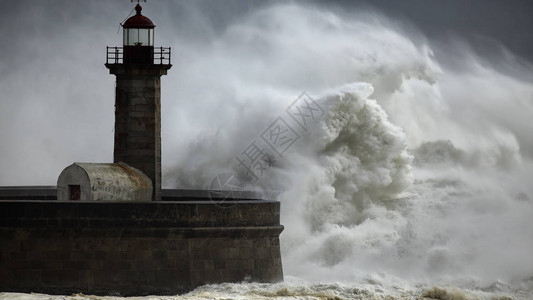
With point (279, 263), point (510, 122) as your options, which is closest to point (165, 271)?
point (279, 263)

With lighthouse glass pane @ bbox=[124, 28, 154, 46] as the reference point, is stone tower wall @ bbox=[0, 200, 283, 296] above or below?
below

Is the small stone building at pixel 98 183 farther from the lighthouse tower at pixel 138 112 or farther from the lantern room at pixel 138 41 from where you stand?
the lantern room at pixel 138 41

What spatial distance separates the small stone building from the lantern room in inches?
76.5

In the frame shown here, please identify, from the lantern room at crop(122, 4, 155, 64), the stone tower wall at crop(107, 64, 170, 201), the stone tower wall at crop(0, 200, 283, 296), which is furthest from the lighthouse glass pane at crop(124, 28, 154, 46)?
the stone tower wall at crop(0, 200, 283, 296)

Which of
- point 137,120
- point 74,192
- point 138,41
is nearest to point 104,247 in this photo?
point 74,192

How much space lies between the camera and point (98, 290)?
74.6 feet

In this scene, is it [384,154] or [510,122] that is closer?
[384,154]

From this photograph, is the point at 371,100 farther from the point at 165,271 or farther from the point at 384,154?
the point at 165,271

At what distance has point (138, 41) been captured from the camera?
84.8 feet

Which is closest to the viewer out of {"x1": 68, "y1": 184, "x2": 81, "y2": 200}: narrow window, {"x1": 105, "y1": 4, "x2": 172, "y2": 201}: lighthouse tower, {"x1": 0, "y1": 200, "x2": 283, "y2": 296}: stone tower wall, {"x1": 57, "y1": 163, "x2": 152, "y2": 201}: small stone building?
{"x1": 0, "y1": 200, "x2": 283, "y2": 296}: stone tower wall

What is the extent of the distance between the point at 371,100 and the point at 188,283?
10.2 meters

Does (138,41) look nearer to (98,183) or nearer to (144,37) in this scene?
(144,37)

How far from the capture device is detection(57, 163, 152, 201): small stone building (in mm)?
24469

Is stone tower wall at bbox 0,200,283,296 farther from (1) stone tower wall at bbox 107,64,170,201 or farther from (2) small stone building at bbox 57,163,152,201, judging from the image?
(1) stone tower wall at bbox 107,64,170,201
